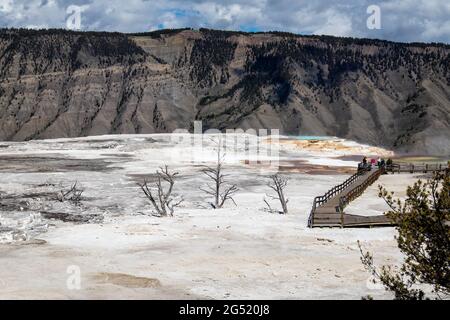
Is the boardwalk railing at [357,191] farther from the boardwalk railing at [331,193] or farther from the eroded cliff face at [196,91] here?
the eroded cliff face at [196,91]

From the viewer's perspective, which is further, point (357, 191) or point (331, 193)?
point (357, 191)

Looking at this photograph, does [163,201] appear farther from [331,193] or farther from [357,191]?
[357,191]

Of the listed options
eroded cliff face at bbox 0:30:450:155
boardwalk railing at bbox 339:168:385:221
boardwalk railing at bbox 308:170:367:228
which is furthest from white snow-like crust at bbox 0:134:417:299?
eroded cliff face at bbox 0:30:450:155

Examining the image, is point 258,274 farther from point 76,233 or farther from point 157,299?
point 76,233

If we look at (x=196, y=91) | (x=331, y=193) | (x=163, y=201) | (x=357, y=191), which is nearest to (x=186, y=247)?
(x=163, y=201)

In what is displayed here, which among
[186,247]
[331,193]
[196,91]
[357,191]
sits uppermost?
[196,91]

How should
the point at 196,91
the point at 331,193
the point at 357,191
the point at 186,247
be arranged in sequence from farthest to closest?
the point at 196,91 → the point at 357,191 → the point at 331,193 → the point at 186,247

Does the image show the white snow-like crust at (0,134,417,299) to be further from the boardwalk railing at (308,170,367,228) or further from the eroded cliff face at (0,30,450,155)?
the eroded cliff face at (0,30,450,155)
